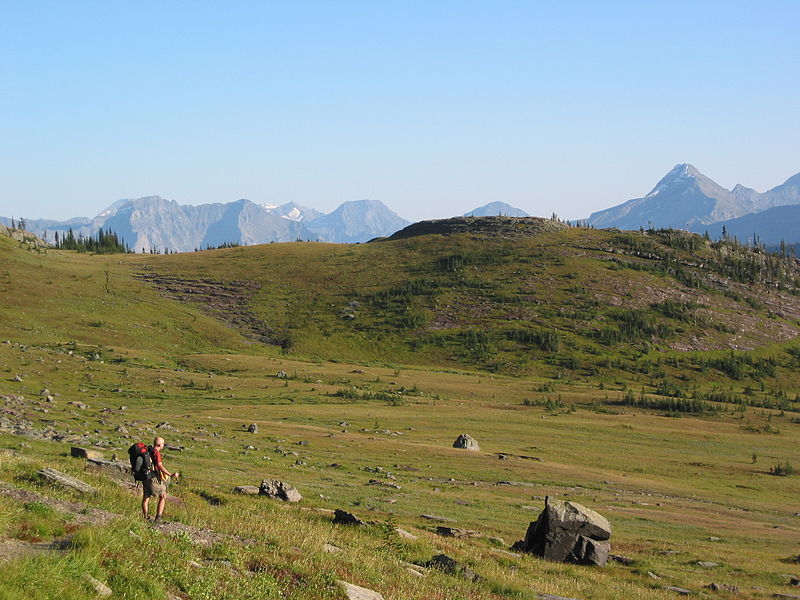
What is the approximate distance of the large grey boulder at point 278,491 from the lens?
108ft

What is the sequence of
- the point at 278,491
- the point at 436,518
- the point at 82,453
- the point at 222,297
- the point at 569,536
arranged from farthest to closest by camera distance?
the point at 222,297
the point at 436,518
the point at 278,491
the point at 82,453
the point at 569,536

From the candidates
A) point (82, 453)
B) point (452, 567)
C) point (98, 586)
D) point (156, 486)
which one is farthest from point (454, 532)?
point (98, 586)

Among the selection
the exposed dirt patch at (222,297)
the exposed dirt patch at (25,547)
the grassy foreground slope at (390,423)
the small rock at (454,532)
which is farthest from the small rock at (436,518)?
the exposed dirt patch at (222,297)

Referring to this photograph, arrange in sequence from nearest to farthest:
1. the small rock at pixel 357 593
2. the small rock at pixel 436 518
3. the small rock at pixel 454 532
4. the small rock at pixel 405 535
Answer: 1. the small rock at pixel 357 593
2. the small rock at pixel 405 535
3. the small rock at pixel 454 532
4. the small rock at pixel 436 518

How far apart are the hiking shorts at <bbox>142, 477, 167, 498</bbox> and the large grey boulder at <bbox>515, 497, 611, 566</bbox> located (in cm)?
1801

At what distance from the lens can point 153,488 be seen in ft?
69.1

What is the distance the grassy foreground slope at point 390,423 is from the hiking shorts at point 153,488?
1204 millimetres

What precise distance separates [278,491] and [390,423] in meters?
47.9

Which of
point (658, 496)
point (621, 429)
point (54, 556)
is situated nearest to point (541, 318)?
point (621, 429)

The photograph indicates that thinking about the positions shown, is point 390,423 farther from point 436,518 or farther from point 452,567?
point 452,567

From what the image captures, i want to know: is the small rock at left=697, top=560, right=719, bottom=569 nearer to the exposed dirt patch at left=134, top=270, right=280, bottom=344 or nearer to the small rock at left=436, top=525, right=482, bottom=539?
the small rock at left=436, top=525, right=482, bottom=539

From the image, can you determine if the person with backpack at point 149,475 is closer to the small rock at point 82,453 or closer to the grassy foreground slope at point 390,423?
the grassy foreground slope at point 390,423

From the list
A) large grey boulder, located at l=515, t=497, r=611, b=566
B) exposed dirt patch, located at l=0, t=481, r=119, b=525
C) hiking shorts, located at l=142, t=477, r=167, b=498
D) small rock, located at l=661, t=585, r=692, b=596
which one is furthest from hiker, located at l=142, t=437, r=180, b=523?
small rock, located at l=661, t=585, r=692, b=596

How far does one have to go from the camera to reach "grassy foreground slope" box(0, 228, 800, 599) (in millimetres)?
20156
